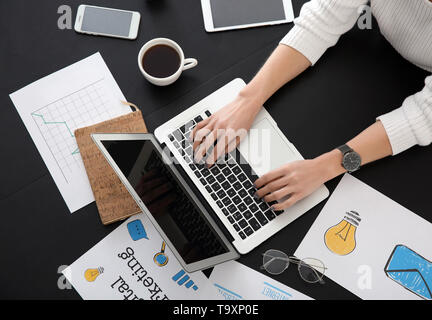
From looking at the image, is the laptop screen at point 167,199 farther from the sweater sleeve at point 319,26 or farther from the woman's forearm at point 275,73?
the sweater sleeve at point 319,26

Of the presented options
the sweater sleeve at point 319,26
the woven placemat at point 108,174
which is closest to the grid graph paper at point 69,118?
the woven placemat at point 108,174

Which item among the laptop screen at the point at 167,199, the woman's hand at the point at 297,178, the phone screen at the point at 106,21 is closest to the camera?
the laptop screen at the point at 167,199

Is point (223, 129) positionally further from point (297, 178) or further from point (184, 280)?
point (184, 280)

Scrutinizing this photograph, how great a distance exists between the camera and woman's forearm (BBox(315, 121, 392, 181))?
0.97 metres

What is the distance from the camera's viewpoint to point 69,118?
1011 millimetres

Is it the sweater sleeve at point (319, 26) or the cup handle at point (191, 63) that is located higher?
the cup handle at point (191, 63)

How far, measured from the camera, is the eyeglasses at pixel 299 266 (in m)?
0.93

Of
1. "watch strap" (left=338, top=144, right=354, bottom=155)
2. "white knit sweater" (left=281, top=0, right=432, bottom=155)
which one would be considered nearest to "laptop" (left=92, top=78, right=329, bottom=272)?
"watch strap" (left=338, top=144, right=354, bottom=155)

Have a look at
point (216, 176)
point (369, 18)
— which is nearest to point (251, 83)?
point (216, 176)

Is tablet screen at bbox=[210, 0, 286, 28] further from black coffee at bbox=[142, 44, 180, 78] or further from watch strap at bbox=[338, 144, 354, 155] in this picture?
watch strap at bbox=[338, 144, 354, 155]

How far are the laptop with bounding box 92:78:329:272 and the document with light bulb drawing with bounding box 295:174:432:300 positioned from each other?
0.24 feet

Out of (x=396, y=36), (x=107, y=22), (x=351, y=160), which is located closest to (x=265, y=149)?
(x=351, y=160)

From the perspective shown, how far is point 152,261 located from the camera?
0.95 meters

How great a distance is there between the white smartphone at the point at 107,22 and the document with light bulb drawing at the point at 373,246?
2.40ft
